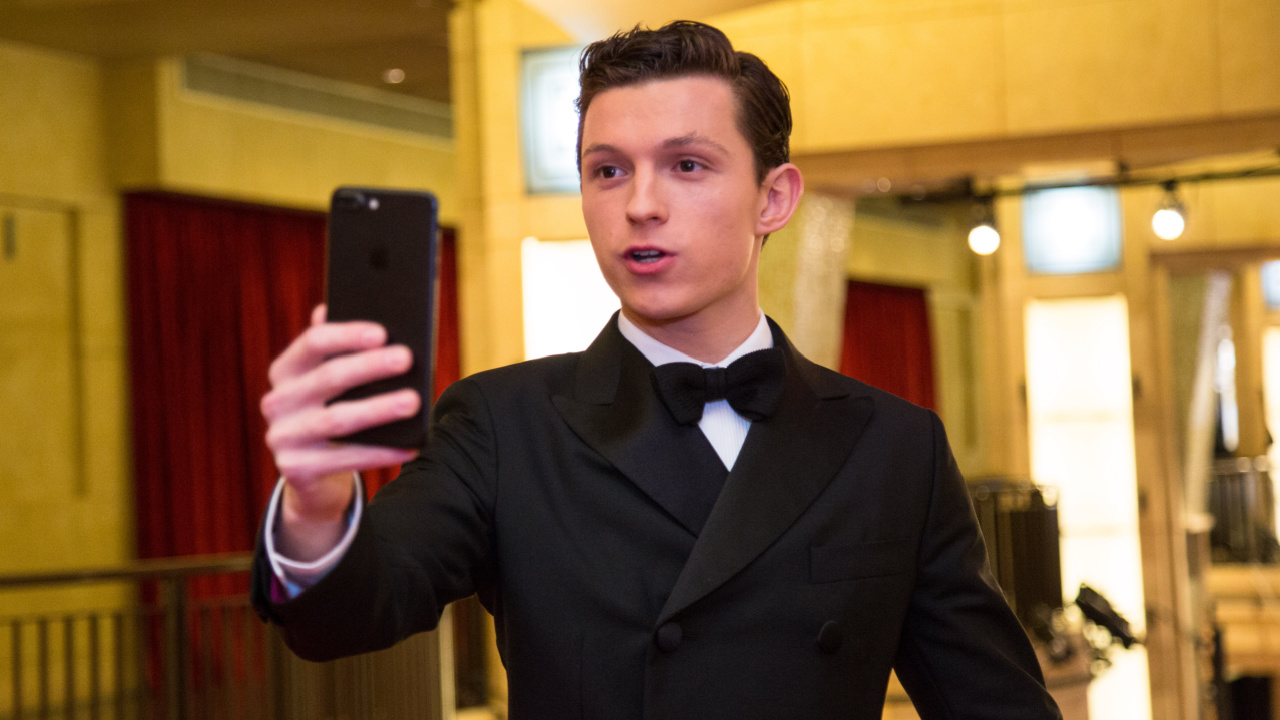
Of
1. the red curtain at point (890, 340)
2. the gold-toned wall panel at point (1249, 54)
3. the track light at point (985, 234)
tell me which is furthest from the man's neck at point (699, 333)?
the red curtain at point (890, 340)

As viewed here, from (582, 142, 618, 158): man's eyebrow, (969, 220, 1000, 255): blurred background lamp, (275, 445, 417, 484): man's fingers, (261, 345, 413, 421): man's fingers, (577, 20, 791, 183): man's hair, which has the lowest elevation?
(275, 445, 417, 484): man's fingers

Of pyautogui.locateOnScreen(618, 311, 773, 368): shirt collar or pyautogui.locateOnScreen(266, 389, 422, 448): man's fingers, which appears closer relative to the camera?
pyautogui.locateOnScreen(266, 389, 422, 448): man's fingers

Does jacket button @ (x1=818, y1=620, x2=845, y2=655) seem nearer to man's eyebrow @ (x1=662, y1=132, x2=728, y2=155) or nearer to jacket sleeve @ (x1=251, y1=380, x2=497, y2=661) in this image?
jacket sleeve @ (x1=251, y1=380, x2=497, y2=661)

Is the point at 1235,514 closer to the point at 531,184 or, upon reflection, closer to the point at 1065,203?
the point at 1065,203

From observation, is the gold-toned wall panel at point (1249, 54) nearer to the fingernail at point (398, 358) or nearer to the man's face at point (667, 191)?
the man's face at point (667, 191)

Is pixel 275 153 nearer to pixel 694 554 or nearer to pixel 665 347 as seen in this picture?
pixel 665 347

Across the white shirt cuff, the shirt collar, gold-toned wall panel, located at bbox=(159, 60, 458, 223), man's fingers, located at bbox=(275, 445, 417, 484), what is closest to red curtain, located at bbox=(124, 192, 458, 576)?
gold-toned wall panel, located at bbox=(159, 60, 458, 223)

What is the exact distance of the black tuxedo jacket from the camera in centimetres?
127

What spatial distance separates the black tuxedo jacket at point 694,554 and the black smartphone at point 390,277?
0.91ft

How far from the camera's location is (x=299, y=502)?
95 centimetres

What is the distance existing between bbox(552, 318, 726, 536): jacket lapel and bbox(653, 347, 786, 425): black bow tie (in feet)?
0.06

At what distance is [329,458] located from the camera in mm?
899

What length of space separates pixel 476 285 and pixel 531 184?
0.55 meters

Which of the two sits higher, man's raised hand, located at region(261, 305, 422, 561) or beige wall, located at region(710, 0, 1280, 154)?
beige wall, located at region(710, 0, 1280, 154)
